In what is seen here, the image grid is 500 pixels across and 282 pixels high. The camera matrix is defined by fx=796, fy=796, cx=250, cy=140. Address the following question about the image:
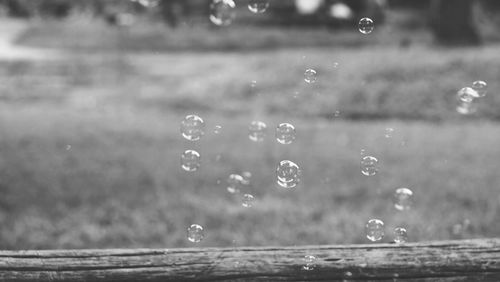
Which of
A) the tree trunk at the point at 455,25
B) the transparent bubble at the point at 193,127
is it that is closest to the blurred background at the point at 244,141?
the tree trunk at the point at 455,25

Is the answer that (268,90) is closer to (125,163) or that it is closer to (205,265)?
(125,163)

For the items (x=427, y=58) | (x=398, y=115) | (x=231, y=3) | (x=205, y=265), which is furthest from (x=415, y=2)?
(x=205, y=265)

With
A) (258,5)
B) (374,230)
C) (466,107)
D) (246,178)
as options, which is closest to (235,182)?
(246,178)

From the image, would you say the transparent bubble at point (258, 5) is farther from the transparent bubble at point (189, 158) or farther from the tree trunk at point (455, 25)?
the tree trunk at point (455, 25)

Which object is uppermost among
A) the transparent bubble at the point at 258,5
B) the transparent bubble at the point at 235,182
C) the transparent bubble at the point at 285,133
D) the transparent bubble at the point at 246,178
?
the transparent bubble at the point at 258,5


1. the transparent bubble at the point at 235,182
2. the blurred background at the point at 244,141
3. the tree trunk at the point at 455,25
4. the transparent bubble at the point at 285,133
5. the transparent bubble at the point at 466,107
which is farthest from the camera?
the tree trunk at the point at 455,25

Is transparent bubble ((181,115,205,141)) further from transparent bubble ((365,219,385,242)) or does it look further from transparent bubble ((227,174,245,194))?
transparent bubble ((365,219,385,242))
